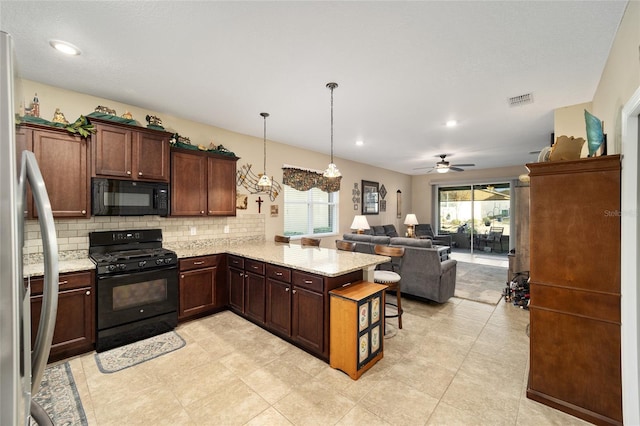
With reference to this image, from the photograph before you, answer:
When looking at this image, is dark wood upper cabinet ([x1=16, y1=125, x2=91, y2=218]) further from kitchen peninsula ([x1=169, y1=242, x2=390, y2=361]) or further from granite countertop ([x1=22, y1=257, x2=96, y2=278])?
kitchen peninsula ([x1=169, y1=242, x2=390, y2=361])

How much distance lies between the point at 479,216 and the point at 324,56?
26.4 ft


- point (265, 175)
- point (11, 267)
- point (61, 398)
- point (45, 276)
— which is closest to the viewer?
point (11, 267)

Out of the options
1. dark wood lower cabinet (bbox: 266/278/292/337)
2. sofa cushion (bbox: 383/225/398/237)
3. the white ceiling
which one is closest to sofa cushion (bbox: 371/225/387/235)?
sofa cushion (bbox: 383/225/398/237)

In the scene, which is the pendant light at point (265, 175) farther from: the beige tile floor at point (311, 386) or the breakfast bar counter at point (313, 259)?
the beige tile floor at point (311, 386)

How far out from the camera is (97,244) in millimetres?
3098

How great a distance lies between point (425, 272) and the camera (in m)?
4.08

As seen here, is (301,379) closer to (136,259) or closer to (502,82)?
(136,259)

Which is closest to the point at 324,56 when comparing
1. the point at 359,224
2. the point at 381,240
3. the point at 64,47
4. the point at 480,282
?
the point at 64,47

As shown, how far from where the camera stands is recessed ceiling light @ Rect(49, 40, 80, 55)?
2.16 m

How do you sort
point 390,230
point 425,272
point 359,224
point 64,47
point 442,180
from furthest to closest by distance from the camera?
point 442,180 < point 390,230 < point 359,224 < point 425,272 < point 64,47

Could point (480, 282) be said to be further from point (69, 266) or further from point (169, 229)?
point (69, 266)

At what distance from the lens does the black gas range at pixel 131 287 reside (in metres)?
2.77

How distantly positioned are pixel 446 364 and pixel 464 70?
9.08 ft

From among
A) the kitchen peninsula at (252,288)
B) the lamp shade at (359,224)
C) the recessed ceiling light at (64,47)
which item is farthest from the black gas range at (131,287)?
the lamp shade at (359,224)
